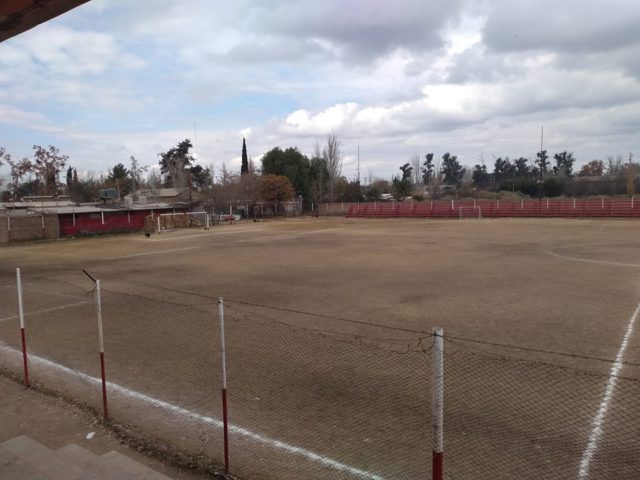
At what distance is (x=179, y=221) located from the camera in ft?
153

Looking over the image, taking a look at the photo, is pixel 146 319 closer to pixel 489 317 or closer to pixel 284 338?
pixel 284 338

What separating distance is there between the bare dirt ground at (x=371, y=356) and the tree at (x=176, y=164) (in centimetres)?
7413

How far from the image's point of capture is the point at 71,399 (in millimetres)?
6453

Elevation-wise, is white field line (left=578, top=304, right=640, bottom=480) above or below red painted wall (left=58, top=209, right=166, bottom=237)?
below

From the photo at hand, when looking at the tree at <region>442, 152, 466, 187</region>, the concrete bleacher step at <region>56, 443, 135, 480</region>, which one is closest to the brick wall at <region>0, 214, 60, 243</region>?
the concrete bleacher step at <region>56, 443, 135, 480</region>

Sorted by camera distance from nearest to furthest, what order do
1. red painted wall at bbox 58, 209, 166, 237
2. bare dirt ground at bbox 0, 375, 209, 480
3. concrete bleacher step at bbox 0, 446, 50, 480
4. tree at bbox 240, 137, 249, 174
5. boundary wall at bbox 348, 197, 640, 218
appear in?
1. concrete bleacher step at bbox 0, 446, 50, 480
2. bare dirt ground at bbox 0, 375, 209, 480
3. red painted wall at bbox 58, 209, 166, 237
4. boundary wall at bbox 348, 197, 640, 218
5. tree at bbox 240, 137, 249, 174

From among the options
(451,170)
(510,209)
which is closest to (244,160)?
(510,209)

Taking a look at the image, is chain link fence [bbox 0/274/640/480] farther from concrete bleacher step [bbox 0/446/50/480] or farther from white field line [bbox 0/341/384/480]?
concrete bleacher step [bbox 0/446/50/480]

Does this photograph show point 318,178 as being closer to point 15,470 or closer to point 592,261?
point 592,261

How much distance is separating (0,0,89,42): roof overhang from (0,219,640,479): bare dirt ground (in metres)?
4.81

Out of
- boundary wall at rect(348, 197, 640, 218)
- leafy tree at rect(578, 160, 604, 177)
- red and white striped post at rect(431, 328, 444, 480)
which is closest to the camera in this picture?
red and white striped post at rect(431, 328, 444, 480)

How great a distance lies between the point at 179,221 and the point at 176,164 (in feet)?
159

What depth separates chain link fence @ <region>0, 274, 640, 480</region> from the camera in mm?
4742

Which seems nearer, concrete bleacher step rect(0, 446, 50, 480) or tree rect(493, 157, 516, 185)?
concrete bleacher step rect(0, 446, 50, 480)
